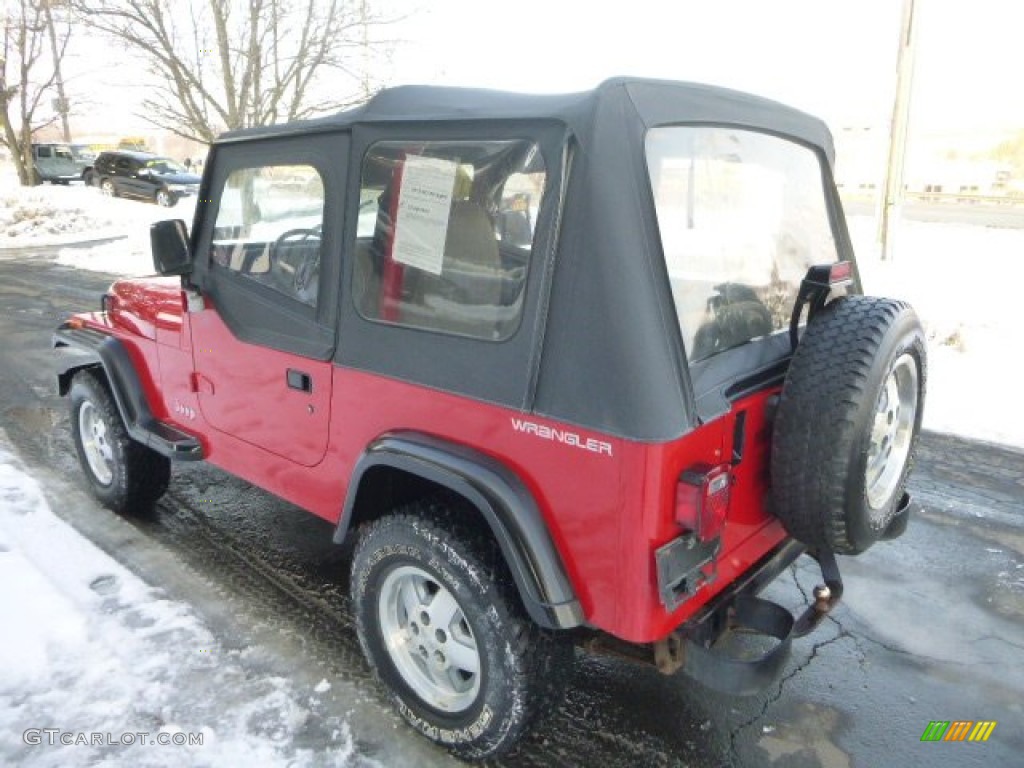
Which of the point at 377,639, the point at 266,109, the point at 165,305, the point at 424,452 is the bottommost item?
the point at 377,639

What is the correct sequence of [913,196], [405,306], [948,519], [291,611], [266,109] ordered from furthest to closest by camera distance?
[913,196], [266,109], [948,519], [291,611], [405,306]

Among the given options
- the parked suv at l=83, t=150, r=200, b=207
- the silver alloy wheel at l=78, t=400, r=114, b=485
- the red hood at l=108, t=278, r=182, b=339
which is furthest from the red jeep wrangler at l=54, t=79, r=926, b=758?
the parked suv at l=83, t=150, r=200, b=207

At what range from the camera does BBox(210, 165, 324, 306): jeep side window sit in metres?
2.66

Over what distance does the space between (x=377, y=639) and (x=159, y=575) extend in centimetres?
145

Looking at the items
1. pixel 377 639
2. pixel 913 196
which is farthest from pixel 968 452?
pixel 913 196

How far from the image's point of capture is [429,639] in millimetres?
2453

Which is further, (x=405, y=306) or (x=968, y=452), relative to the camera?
(x=968, y=452)

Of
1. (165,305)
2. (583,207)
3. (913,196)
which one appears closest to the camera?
(583,207)

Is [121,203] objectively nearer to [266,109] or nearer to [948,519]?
[266,109]

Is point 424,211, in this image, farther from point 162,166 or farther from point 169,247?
point 162,166

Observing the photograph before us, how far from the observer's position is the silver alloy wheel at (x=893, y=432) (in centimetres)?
233

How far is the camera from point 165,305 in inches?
134

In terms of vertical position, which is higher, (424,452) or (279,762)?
(424,452)

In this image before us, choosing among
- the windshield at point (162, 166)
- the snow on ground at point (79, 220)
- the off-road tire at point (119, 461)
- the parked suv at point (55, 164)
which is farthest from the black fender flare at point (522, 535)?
the parked suv at point (55, 164)
